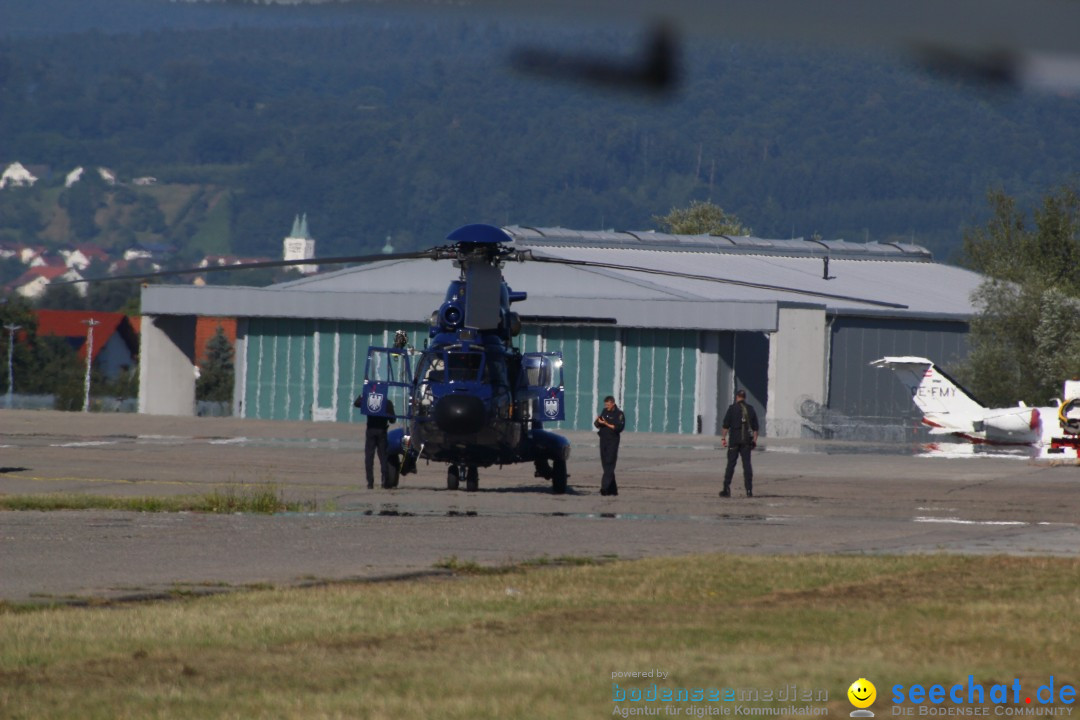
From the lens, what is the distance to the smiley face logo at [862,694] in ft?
27.5

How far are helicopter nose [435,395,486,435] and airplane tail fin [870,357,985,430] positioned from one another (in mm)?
25284

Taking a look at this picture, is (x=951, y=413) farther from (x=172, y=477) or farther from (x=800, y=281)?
(x=172, y=477)

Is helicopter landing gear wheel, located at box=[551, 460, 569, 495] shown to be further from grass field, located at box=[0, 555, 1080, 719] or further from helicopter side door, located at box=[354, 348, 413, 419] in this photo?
grass field, located at box=[0, 555, 1080, 719]

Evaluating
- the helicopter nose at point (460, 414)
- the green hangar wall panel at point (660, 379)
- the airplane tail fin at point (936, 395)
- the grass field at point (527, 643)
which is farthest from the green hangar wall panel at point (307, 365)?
the grass field at point (527, 643)

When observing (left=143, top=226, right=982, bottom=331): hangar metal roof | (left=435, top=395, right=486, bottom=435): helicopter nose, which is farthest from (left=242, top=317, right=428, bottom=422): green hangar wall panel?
(left=435, top=395, right=486, bottom=435): helicopter nose

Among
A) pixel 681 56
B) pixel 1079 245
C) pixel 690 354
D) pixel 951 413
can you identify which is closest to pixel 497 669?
pixel 681 56

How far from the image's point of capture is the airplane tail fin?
47312mm

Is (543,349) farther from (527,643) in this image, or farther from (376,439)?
(527,643)

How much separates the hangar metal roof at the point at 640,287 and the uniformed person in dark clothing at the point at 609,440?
2844 cm

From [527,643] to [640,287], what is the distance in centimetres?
5212

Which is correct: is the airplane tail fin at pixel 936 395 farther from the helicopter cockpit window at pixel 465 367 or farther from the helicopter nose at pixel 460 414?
the helicopter nose at pixel 460 414

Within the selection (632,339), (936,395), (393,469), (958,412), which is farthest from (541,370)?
(632,339)

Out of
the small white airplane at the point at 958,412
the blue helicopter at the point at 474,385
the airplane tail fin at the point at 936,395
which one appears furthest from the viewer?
the airplane tail fin at the point at 936,395

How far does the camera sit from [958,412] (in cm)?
4741
